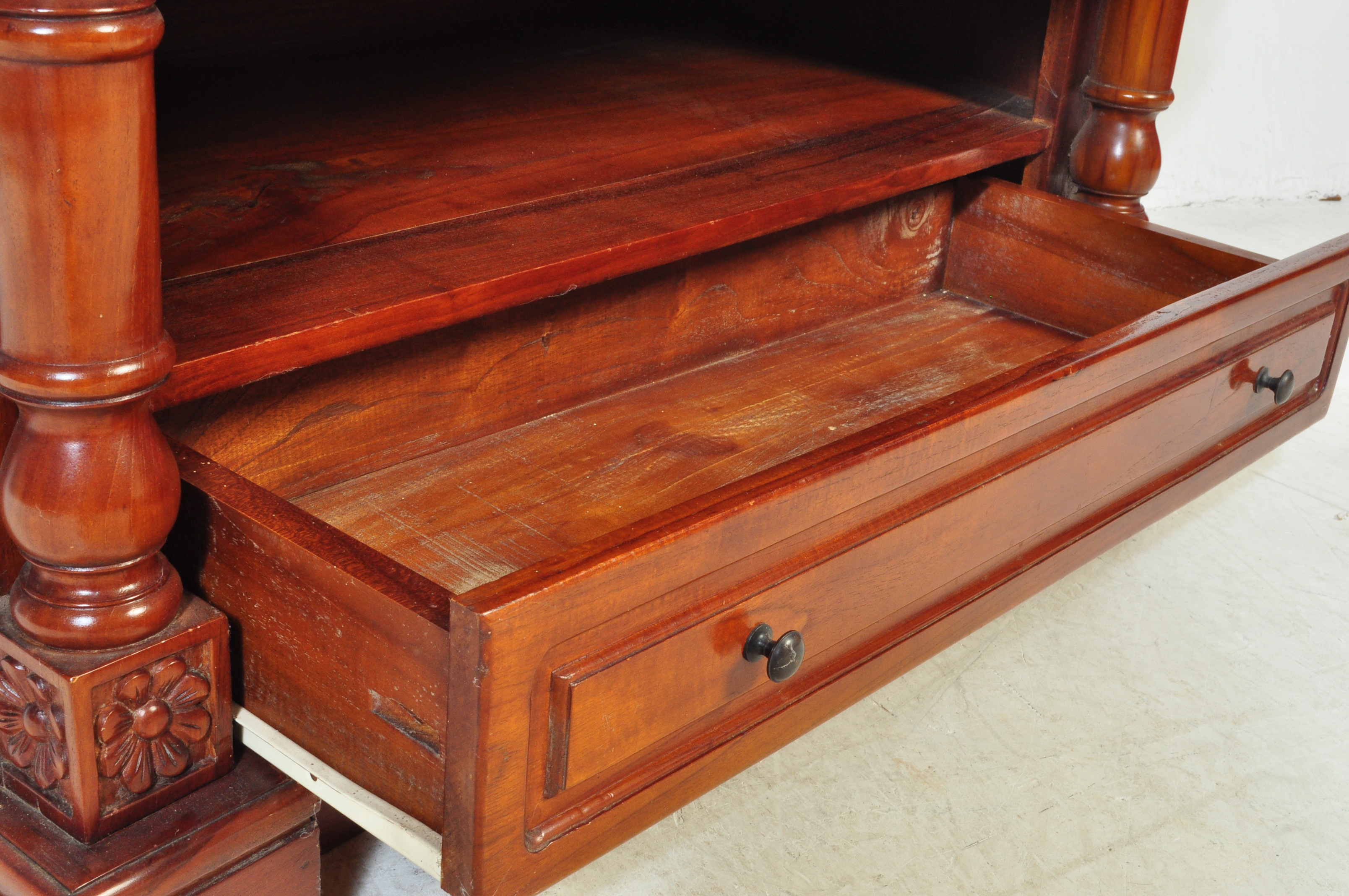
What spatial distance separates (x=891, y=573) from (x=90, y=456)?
15.1 inches

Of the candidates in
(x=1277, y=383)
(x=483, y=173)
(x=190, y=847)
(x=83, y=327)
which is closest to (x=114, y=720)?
(x=190, y=847)

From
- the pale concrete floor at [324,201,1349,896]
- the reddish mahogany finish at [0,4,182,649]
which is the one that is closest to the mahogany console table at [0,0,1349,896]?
the reddish mahogany finish at [0,4,182,649]

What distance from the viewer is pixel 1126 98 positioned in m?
1.13

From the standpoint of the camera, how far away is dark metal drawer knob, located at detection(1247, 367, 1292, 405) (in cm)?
95

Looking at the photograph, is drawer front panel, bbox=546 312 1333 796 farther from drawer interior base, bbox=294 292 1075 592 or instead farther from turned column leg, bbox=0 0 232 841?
turned column leg, bbox=0 0 232 841

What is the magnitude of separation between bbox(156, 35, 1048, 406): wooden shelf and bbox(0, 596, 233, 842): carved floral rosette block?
0.12 m

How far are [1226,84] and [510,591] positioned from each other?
2045mm

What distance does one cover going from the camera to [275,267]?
2.19 ft

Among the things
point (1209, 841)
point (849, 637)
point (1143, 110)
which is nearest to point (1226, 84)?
point (1143, 110)

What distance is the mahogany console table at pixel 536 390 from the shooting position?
52 cm

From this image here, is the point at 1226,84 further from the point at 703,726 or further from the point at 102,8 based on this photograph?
the point at 102,8

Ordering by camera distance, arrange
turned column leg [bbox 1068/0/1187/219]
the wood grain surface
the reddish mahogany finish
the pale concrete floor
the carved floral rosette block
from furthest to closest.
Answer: turned column leg [bbox 1068/0/1187/219] < the pale concrete floor < the wood grain surface < the carved floral rosette block < the reddish mahogany finish

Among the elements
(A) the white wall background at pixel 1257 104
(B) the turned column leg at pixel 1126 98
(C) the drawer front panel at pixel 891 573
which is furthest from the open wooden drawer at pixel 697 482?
(A) the white wall background at pixel 1257 104

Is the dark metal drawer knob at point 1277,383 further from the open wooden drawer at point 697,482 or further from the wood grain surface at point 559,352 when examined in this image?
the wood grain surface at point 559,352
